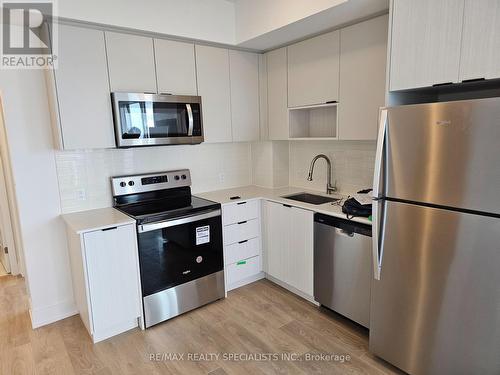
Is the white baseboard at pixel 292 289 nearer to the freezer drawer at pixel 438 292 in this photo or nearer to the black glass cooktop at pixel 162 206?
the freezer drawer at pixel 438 292

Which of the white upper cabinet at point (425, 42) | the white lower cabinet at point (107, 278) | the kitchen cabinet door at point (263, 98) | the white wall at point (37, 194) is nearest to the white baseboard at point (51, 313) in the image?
the white wall at point (37, 194)

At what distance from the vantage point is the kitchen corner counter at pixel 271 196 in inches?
101

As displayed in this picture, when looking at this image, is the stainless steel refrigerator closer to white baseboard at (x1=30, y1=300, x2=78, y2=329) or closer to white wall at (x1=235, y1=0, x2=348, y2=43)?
white wall at (x1=235, y1=0, x2=348, y2=43)

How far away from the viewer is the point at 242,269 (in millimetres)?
3160

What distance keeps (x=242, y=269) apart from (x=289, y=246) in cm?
55

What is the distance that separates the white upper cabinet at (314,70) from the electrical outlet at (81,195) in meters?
2.04

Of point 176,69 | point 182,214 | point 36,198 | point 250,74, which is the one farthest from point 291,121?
point 36,198

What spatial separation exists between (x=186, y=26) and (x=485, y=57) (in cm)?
217

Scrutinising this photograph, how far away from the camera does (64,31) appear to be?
2.28 m

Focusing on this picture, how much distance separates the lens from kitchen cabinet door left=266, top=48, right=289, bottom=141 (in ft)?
10.4

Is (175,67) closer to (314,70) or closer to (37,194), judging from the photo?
(314,70)

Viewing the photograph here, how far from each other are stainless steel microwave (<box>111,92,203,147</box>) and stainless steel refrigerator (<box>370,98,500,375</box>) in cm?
164

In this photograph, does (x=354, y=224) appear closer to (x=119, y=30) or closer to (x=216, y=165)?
(x=216, y=165)

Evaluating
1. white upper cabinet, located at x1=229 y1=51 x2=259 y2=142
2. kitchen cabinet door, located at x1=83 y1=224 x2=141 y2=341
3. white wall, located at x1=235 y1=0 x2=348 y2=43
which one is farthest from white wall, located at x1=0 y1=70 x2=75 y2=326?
white wall, located at x1=235 y1=0 x2=348 y2=43
